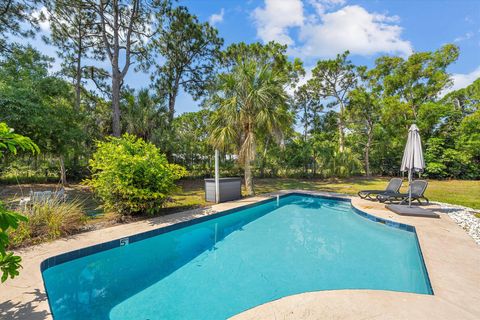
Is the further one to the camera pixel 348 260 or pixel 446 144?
pixel 446 144

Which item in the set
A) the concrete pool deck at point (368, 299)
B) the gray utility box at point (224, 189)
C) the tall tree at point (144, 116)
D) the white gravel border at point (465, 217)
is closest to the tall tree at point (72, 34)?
the tall tree at point (144, 116)

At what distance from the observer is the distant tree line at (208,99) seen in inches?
380

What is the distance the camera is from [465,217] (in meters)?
6.43

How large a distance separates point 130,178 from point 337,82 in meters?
20.5

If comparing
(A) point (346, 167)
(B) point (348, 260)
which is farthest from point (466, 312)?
(A) point (346, 167)

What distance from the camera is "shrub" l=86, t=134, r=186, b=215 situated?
5969 millimetres

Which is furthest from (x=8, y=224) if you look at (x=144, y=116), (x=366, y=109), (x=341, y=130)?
(x=366, y=109)

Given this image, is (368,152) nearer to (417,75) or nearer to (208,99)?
(417,75)

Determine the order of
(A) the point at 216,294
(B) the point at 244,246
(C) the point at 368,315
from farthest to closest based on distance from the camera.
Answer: (B) the point at 244,246, (A) the point at 216,294, (C) the point at 368,315

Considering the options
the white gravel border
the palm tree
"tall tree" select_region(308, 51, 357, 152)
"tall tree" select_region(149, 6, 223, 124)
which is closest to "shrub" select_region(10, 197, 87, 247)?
the palm tree

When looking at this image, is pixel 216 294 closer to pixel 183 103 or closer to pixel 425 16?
pixel 425 16

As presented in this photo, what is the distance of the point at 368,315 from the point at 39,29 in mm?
18987

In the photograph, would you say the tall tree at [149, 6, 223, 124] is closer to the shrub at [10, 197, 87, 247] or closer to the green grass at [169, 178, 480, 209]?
the green grass at [169, 178, 480, 209]

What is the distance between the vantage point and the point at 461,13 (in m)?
9.12
